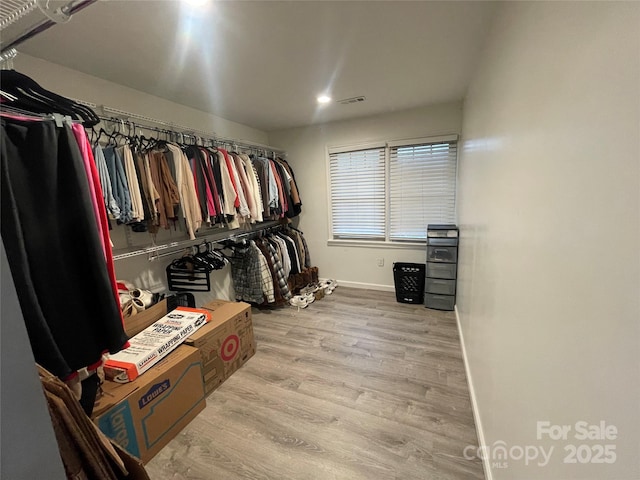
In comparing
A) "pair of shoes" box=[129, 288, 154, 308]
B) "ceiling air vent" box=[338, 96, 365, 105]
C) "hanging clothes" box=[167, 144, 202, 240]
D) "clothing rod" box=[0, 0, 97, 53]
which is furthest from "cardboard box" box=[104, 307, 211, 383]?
"ceiling air vent" box=[338, 96, 365, 105]

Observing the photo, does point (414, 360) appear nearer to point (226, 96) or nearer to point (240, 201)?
point (240, 201)

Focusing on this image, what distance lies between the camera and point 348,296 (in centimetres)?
359

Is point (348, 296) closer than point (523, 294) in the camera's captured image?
No

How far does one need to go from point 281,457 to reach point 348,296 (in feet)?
7.57

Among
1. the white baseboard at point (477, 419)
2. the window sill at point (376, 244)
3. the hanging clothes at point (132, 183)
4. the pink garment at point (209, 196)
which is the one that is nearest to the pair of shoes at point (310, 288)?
the window sill at point (376, 244)

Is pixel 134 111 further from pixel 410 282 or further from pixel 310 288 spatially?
pixel 410 282

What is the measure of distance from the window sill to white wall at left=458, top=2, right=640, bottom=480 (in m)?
2.28

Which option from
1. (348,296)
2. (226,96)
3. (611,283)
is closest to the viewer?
(611,283)

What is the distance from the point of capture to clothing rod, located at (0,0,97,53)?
30.1 inches

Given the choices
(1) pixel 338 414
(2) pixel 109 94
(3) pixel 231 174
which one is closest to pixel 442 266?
(1) pixel 338 414

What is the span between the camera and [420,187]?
3355 millimetres

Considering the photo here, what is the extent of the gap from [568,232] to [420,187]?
9.60 ft

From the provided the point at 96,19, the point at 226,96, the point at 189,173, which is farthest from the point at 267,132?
the point at 96,19

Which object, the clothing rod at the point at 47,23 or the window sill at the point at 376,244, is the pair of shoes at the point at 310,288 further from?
the clothing rod at the point at 47,23
